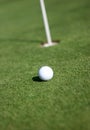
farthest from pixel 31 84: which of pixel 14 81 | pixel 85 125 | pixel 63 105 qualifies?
pixel 85 125

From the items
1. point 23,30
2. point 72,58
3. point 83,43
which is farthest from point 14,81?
point 23,30

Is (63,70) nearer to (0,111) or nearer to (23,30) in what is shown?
(0,111)

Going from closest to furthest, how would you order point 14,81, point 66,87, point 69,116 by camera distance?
point 69,116, point 66,87, point 14,81

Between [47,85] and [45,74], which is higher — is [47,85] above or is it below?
below

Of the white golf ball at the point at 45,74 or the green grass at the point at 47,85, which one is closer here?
the green grass at the point at 47,85

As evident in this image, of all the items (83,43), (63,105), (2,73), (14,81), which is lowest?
(63,105)

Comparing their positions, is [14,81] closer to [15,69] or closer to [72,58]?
[15,69]

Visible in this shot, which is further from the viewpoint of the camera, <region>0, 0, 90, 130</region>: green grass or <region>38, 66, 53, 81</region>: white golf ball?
<region>38, 66, 53, 81</region>: white golf ball

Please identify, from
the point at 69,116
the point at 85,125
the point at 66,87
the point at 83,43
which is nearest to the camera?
the point at 85,125

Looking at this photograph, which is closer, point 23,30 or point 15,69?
point 15,69

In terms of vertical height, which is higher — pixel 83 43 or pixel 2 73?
pixel 83 43
